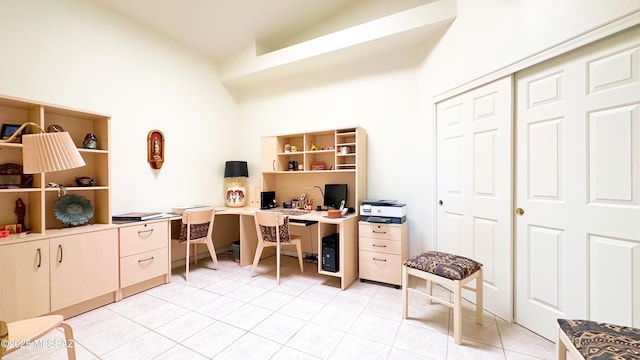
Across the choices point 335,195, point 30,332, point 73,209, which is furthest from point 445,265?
point 73,209

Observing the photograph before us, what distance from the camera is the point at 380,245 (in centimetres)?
284

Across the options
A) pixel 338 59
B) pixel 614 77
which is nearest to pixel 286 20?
pixel 338 59

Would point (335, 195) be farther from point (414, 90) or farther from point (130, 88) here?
point (130, 88)

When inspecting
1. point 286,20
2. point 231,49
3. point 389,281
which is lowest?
point 389,281

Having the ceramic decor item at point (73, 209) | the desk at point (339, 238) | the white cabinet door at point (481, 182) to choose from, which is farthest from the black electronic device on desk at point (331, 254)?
the ceramic decor item at point (73, 209)

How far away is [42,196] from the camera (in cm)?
216

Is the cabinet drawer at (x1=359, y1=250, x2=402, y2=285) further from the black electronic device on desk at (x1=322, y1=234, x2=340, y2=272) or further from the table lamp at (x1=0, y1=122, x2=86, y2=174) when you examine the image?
the table lamp at (x1=0, y1=122, x2=86, y2=174)

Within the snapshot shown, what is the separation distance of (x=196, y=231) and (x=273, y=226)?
1.02 metres

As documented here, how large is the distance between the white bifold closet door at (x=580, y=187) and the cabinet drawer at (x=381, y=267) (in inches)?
41.2

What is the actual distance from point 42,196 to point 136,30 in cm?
224

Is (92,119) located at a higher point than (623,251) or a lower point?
higher

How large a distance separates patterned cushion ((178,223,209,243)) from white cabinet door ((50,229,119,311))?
2.21 ft

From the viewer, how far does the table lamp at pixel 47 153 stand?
39.8 inches

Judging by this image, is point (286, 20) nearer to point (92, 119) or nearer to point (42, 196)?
point (92, 119)
